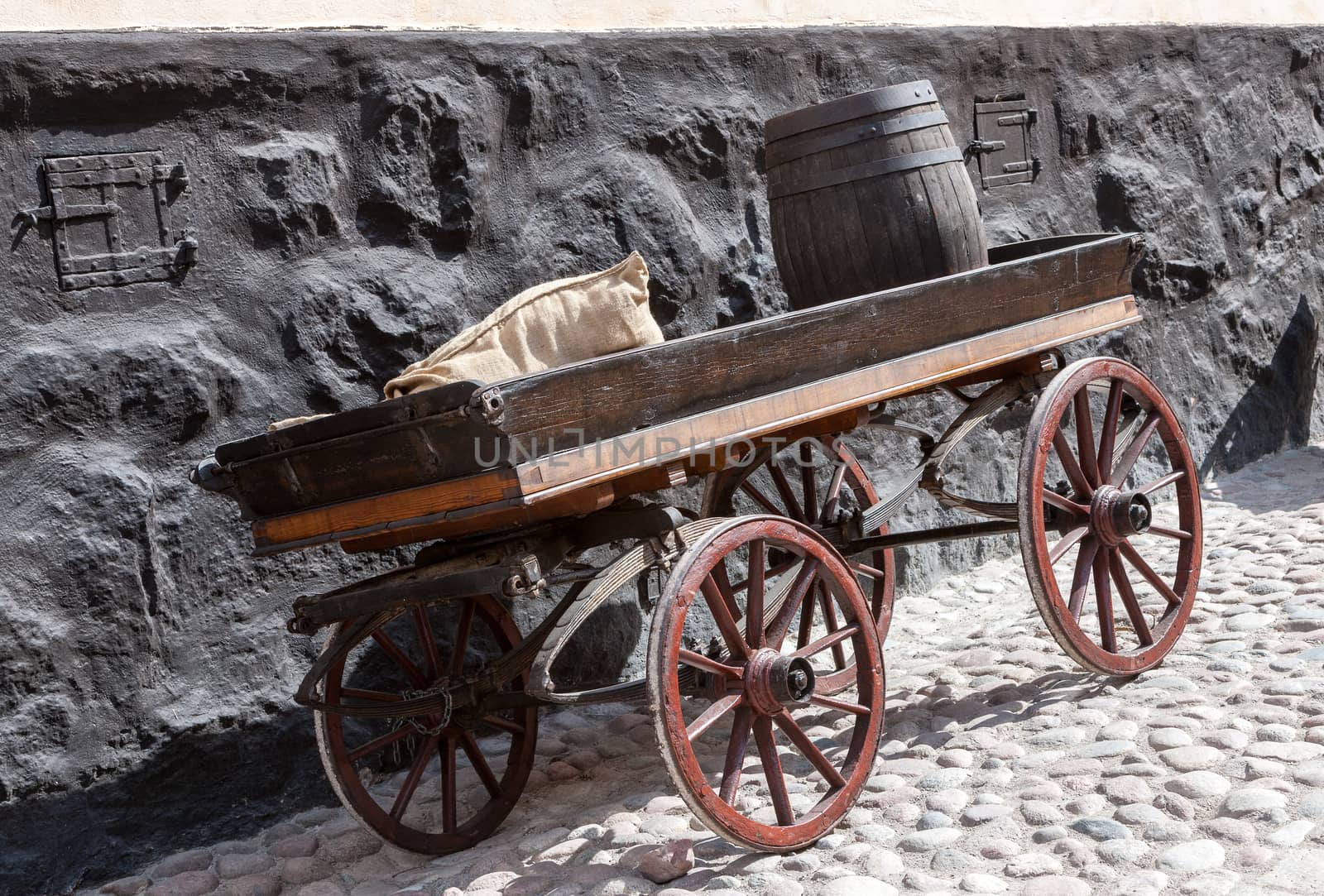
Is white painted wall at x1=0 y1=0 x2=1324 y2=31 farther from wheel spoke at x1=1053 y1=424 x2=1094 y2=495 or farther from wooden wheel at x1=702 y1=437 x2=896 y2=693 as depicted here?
wheel spoke at x1=1053 y1=424 x2=1094 y2=495

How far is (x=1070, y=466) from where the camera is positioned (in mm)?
3666

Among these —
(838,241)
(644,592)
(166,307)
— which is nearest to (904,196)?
(838,241)

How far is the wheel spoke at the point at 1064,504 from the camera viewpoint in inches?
142

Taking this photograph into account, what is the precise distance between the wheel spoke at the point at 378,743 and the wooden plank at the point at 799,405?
0.98 meters

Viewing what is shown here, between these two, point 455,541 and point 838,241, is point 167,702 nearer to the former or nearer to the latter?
point 455,541

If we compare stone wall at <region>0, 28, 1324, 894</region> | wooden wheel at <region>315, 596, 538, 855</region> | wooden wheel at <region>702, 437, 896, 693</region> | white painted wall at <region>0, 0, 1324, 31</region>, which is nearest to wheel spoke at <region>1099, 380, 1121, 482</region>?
wooden wheel at <region>702, 437, 896, 693</region>

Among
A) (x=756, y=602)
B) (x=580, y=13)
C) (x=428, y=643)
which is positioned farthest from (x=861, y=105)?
(x=428, y=643)

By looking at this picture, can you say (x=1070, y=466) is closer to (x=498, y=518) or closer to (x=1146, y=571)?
(x=1146, y=571)

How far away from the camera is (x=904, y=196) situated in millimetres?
3656

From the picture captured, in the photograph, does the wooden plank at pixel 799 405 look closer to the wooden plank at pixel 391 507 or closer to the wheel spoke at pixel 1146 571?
the wooden plank at pixel 391 507

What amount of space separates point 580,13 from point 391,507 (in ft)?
6.97

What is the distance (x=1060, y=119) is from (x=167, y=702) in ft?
13.8

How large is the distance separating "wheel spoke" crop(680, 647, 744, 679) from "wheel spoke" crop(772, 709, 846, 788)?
0.14m

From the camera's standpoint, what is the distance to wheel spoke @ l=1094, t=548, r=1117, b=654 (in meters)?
3.65
